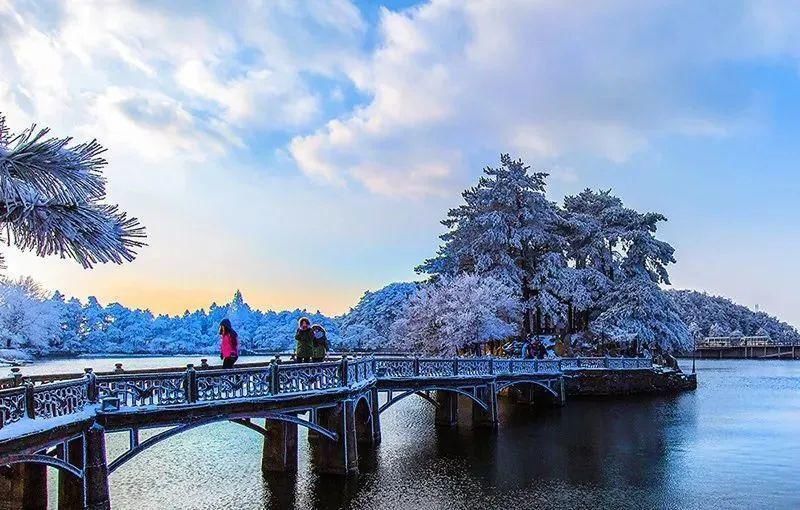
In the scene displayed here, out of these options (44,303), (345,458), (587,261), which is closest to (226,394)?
(345,458)

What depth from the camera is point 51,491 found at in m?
16.4

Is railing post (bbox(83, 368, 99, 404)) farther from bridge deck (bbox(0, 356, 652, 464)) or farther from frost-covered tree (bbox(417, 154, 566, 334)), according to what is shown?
frost-covered tree (bbox(417, 154, 566, 334))

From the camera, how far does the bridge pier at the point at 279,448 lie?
717 inches

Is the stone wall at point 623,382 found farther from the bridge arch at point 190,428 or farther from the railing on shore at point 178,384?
the bridge arch at point 190,428

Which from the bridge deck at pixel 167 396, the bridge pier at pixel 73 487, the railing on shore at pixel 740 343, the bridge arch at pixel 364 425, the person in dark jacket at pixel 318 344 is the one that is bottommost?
the railing on shore at pixel 740 343

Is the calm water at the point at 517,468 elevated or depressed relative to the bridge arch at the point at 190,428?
depressed

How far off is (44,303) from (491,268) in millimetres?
65500

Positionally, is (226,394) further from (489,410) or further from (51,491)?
(489,410)

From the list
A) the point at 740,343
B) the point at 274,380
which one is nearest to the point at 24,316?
the point at 274,380

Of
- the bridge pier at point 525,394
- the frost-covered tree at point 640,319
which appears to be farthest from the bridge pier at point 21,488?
the frost-covered tree at point 640,319

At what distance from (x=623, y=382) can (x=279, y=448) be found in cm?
2758

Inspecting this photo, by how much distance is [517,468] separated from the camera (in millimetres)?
19562

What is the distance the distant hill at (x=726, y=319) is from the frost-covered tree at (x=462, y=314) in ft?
309

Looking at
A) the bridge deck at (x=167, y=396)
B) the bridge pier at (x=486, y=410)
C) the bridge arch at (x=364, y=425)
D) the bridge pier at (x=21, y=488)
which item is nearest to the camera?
the bridge deck at (x=167, y=396)
